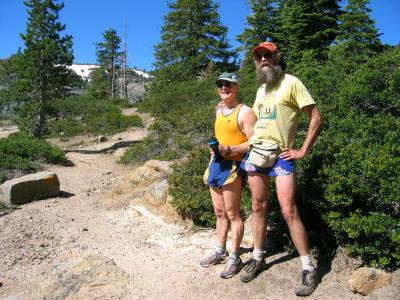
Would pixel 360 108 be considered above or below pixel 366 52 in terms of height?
below

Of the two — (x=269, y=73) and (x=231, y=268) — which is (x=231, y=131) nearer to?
Result: (x=269, y=73)

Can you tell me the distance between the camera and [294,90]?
337 centimetres

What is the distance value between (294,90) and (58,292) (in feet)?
9.69

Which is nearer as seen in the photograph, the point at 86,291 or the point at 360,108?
the point at 86,291

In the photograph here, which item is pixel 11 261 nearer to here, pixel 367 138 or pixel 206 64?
pixel 367 138

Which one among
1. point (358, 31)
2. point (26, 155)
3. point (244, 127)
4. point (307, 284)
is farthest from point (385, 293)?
point (358, 31)

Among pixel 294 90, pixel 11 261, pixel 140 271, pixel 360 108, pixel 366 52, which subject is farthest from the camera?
pixel 366 52

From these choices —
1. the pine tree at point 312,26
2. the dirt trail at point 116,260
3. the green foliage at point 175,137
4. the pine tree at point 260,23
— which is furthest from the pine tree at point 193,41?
the dirt trail at point 116,260

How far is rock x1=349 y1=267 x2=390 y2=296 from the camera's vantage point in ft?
11.1

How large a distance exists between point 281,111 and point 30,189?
618cm

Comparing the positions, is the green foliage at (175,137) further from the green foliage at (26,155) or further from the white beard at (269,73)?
the white beard at (269,73)

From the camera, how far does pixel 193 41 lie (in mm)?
27453

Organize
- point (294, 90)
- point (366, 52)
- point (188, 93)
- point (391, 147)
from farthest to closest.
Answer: point (188, 93)
point (366, 52)
point (391, 147)
point (294, 90)

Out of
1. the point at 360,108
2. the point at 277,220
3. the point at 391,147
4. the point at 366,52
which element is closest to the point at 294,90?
the point at 391,147
